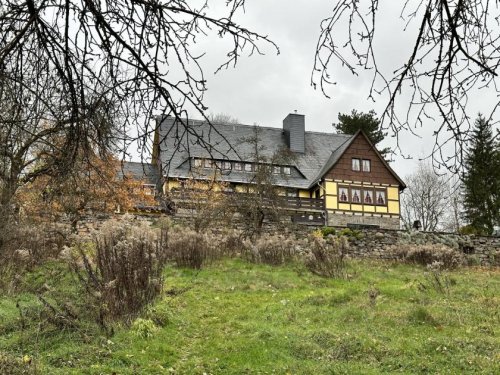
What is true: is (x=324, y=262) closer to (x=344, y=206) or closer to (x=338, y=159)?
(x=344, y=206)

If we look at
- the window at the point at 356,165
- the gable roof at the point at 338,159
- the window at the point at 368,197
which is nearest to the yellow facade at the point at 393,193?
the gable roof at the point at 338,159

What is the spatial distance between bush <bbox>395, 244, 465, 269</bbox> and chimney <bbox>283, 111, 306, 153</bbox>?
1727 cm

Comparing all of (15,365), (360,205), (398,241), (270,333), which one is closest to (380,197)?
(360,205)

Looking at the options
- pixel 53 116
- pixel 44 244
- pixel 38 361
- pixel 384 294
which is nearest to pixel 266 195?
pixel 44 244

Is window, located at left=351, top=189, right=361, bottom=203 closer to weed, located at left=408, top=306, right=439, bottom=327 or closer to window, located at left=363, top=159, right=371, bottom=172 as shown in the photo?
window, located at left=363, top=159, right=371, bottom=172

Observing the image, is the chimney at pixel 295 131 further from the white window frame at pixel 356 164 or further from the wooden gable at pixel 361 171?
the white window frame at pixel 356 164

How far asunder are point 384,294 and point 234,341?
3.65 m

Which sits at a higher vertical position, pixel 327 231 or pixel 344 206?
pixel 344 206

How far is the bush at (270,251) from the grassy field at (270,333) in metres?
3.49

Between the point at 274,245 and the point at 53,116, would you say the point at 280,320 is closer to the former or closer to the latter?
the point at 53,116

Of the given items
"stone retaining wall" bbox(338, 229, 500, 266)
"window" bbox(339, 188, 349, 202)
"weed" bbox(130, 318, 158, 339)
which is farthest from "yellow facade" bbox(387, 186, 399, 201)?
"weed" bbox(130, 318, 158, 339)

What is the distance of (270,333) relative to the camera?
279 inches

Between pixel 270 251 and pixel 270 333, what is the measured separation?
23.8ft

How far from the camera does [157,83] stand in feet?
10.0
